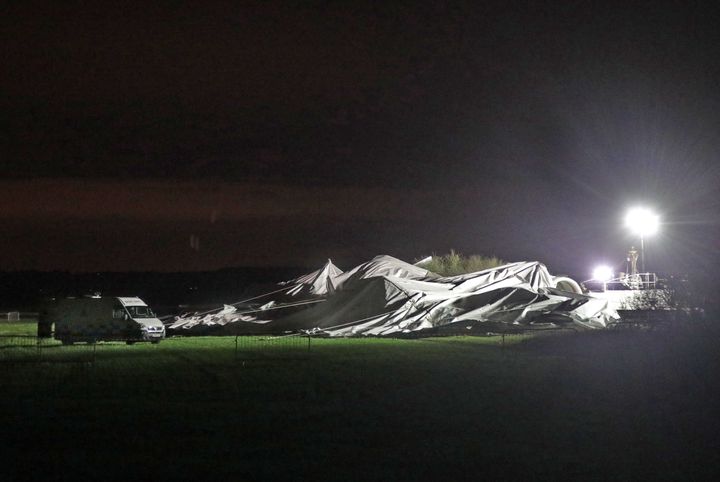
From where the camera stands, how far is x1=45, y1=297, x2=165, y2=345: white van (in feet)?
128

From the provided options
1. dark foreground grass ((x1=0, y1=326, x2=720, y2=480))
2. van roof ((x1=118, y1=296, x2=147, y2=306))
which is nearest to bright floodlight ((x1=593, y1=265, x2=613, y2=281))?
dark foreground grass ((x1=0, y1=326, x2=720, y2=480))

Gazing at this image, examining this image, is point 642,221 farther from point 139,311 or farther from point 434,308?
point 139,311

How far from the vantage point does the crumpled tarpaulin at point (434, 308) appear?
4462 centimetres

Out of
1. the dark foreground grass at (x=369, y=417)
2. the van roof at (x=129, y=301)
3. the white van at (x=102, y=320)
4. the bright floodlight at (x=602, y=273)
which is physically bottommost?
the dark foreground grass at (x=369, y=417)

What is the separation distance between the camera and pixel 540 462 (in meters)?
11.6

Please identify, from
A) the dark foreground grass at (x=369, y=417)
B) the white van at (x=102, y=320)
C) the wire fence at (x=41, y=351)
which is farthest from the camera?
→ the white van at (x=102, y=320)

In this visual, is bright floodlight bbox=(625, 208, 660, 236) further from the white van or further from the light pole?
the white van

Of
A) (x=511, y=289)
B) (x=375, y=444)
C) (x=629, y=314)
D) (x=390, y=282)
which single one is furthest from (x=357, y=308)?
(x=375, y=444)

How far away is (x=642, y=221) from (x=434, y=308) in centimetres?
1652

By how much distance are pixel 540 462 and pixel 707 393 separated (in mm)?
8475

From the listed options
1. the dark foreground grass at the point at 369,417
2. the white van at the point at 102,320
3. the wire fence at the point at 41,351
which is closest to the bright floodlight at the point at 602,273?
the dark foreground grass at the point at 369,417

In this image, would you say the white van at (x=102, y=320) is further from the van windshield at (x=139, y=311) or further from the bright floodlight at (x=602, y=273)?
the bright floodlight at (x=602, y=273)

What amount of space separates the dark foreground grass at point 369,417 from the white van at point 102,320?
1095cm

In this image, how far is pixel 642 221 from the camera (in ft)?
179
